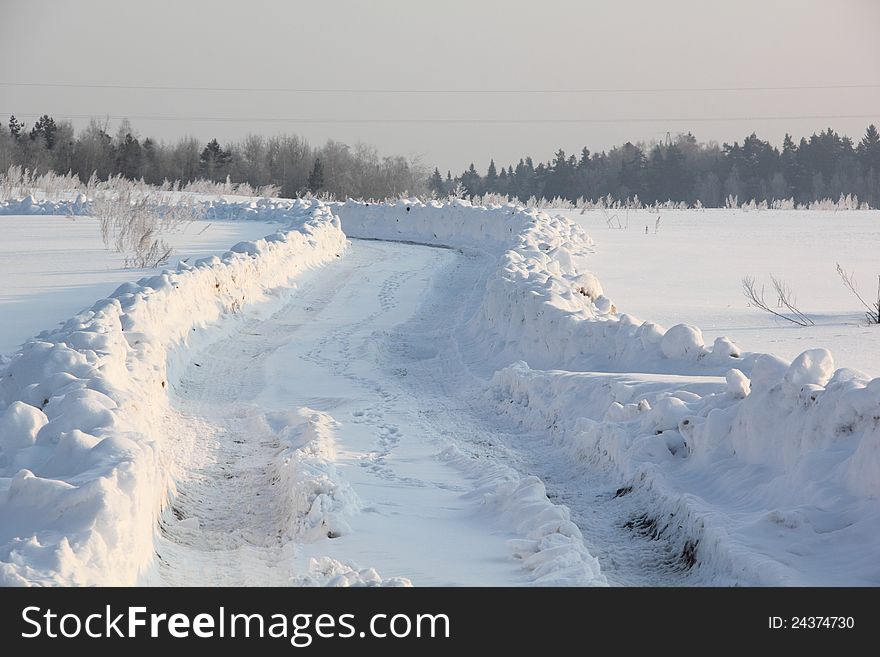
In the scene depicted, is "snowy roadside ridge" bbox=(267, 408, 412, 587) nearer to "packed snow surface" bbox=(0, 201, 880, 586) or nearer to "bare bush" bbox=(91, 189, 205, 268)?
"packed snow surface" bbox=(0, 201, 880, 586)

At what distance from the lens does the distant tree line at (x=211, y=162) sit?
64.6 m

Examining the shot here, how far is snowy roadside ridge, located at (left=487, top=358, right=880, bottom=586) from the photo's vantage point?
4.64 m

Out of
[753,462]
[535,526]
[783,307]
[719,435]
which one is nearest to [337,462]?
[535,526]

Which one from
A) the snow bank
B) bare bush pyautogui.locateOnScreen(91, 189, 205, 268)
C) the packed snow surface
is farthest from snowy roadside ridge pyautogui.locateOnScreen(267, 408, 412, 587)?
bare bush pyautogui.locateOnScreen(91, 189, 205, 268)

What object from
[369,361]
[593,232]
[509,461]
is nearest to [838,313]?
[369,361]

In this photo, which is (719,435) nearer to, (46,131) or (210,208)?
(210,208)

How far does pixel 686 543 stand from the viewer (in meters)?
5.26

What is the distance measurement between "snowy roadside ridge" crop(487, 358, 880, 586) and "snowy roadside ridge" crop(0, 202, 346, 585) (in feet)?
9.21

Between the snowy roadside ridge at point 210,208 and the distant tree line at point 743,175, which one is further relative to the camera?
the distant tree line at point 743,175

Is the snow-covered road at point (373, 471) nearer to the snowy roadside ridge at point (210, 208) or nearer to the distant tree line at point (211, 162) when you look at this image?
the snowy roadside ridge at point (210, 208)

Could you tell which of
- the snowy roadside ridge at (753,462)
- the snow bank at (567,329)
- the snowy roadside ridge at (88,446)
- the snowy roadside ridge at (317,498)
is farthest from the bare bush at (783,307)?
the snowy roadside ridge at (88,446)

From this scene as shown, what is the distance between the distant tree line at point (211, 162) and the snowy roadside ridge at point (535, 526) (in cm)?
4797

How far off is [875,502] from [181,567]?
341 centimetres
